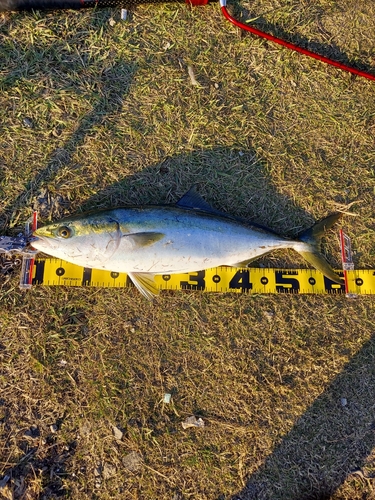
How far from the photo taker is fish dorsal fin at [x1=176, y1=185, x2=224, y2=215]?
380cm

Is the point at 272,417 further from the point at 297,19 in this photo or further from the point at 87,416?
the point at 297,19

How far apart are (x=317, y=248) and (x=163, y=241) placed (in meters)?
1.68

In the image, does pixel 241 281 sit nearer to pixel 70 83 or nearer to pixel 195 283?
pixel 195 283

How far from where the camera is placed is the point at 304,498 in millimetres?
3639

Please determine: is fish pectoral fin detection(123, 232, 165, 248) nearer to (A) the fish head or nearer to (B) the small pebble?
(A) the fish head

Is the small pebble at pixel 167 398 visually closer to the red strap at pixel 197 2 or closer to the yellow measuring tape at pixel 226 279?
the yellow measuring tape at pixel 226 279

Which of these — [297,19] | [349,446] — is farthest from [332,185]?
[349,446]

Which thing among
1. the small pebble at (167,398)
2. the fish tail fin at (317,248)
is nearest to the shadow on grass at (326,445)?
the fish tail fin at (317,248)

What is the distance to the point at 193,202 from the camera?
3826 mm

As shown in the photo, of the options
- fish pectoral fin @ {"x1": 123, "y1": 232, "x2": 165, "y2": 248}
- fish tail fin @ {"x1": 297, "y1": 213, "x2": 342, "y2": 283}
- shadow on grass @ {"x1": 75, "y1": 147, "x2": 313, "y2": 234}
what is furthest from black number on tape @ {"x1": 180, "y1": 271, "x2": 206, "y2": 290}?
fish tail fin @ {"x1": 297, "y1": 213, "x2": 342, "y2": 283}

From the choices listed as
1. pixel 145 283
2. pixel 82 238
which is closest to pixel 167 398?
pixel 145 283

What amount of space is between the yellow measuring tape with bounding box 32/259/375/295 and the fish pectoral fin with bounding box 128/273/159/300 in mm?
154

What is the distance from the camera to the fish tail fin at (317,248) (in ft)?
12.7

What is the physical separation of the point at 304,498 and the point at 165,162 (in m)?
3.80
